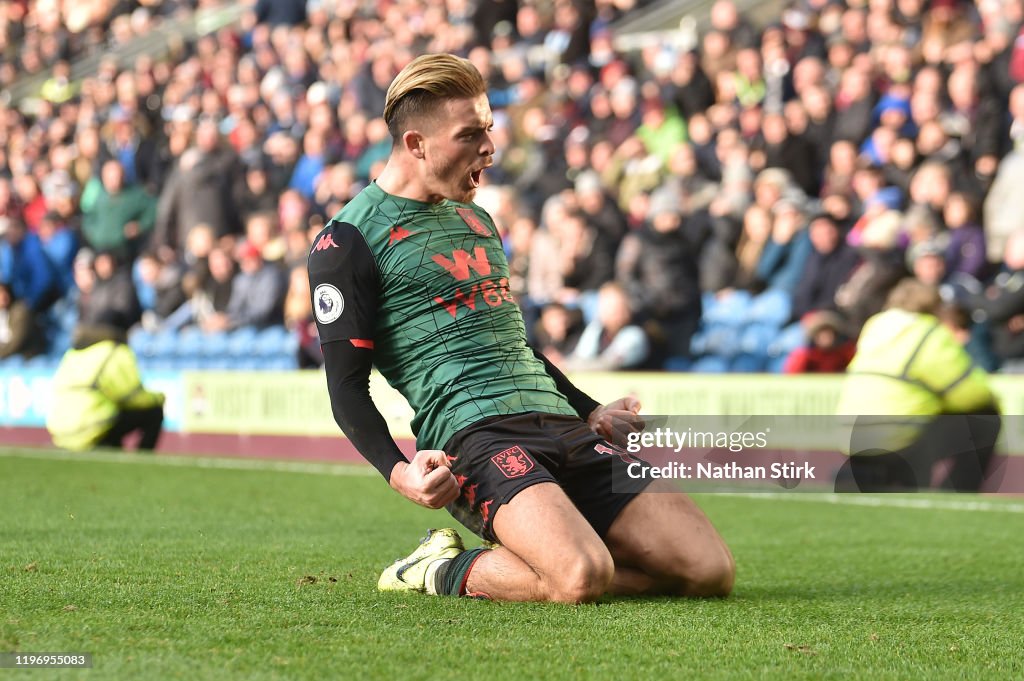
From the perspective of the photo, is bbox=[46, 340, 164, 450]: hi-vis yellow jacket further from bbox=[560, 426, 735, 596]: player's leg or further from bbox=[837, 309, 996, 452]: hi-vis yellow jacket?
bbox=[560, 426, 735, 596]: player's leg

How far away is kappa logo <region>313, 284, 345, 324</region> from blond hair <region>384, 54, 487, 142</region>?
2.07 ft

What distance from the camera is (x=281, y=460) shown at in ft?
44.1

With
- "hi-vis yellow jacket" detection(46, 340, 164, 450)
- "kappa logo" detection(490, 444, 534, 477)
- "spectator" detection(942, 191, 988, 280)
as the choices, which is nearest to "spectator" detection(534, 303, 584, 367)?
"spectator" detection(942, 191, 988, 280)

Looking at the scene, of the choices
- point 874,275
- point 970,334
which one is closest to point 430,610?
point 970,334

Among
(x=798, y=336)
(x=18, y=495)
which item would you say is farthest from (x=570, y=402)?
(x=798, y=336)

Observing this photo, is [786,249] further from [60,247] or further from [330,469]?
[60,247]

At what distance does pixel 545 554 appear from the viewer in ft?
15.5

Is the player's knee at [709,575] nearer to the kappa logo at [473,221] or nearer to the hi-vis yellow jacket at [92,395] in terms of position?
the kappa logo at [473,221]

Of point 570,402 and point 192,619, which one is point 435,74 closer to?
point 570,402

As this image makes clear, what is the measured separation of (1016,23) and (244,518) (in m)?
7.98

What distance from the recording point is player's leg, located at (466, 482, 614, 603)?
15.5 feet

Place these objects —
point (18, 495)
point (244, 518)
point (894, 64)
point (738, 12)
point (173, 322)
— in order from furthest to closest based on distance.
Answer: point (173, 322) → point (738, 12) → point (894, 64) → point (18, 495) → point (244, 518)

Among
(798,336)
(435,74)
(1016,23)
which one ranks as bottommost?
(798,336)

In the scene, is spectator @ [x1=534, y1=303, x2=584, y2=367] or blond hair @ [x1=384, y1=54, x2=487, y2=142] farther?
spectator @ [x1=534, y1=303, x2=584, y2=367]
